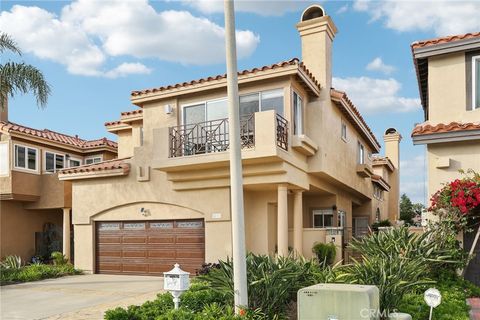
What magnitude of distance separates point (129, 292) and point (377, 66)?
10.5 metres

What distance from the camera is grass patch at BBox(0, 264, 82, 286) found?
1677 cm

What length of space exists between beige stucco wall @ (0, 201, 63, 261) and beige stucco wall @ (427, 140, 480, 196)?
19937mm

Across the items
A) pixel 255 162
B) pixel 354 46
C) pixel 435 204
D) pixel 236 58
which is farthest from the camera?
pixel 255 162

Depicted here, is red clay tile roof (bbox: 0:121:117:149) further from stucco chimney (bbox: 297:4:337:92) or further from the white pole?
the white pole

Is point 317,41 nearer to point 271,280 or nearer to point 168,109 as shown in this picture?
point 168,109

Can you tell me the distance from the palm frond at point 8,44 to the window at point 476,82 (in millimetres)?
15220

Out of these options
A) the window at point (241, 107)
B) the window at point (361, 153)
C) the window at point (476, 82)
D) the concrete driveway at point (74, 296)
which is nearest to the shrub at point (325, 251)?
the window at point (241, 107)

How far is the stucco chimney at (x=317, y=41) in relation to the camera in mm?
17938

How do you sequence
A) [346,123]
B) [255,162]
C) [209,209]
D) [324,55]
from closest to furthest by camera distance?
1. [255,162]
2. [209,209]
3. [324,55]
4. [346,123]

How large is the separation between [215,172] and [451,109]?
769 centimetres

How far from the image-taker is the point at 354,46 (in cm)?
1312

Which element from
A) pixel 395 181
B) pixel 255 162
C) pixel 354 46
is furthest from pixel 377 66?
pixel 395 181

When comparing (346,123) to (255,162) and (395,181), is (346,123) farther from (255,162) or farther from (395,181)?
(395,181)

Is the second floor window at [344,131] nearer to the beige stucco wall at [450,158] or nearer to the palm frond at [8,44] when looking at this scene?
the beige stucco wall at [450,158]
